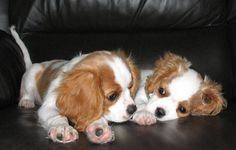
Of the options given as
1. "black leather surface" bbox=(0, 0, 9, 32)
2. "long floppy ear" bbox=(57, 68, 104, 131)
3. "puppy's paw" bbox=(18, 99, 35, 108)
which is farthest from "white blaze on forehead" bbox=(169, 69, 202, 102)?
"black leather surface" bbox=(0, 0, 9, 32)

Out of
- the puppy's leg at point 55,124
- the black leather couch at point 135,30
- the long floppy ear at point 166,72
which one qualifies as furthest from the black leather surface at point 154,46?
the puppy's leg at point 55,124

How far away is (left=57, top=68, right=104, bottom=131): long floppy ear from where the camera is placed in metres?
2.15

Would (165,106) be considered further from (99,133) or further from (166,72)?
(99,133)

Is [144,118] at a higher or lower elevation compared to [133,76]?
lower

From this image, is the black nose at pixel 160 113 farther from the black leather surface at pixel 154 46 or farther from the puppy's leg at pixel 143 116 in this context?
the black leather surface at pixel 154 46

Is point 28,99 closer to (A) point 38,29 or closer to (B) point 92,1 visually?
(A) point 38,29

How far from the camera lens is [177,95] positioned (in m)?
2.48

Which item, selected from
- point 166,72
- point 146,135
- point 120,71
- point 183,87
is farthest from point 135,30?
point 146,135

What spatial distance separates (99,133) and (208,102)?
80 centimetres

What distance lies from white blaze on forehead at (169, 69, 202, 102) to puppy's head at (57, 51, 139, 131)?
26 centimetres

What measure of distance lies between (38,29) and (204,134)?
150 cm

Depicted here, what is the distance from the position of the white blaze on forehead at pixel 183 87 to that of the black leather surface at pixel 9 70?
0.93 m

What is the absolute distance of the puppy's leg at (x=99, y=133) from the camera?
2.00 meters

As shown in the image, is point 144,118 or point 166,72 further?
point 166,72
